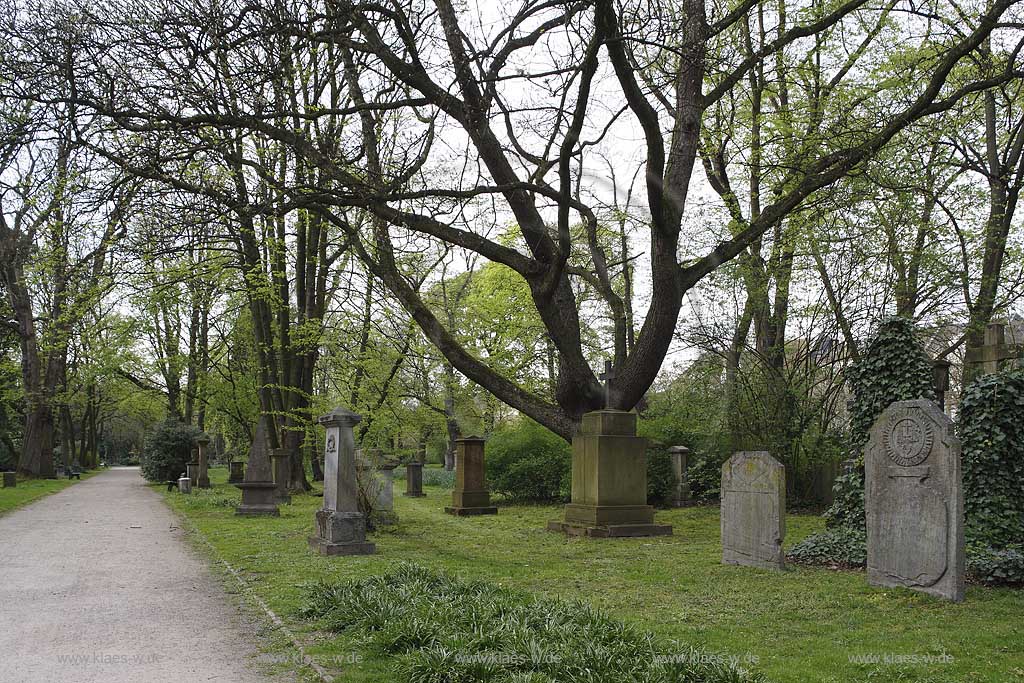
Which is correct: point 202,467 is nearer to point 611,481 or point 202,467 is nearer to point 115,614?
point 611,481

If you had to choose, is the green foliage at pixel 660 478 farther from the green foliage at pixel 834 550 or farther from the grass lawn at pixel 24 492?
the grass lawn at pixel 24 492

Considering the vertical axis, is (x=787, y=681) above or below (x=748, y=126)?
below

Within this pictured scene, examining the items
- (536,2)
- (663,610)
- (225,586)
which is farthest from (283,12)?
(663,610)

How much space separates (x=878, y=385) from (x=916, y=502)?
324cm

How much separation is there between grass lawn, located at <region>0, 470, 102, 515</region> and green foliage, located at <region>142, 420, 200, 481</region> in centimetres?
341

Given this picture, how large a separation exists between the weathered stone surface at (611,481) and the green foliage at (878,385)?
3.27 m

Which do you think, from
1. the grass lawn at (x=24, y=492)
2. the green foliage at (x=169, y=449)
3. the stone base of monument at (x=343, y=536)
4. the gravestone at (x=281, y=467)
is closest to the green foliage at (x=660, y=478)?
the stone base of monument at (x=343, y=536)

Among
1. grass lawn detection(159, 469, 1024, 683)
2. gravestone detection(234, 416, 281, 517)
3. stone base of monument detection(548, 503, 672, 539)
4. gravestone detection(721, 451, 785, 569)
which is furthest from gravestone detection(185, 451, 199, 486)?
gravestone detection(721, 451, 785, 569)

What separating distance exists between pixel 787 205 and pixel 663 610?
754 cm

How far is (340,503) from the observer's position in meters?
11.7

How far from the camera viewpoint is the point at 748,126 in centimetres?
2111

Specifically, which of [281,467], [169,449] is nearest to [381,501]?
[281,467]

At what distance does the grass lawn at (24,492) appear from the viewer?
2117 cm

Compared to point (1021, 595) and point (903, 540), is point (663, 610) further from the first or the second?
point (1021, 595)
